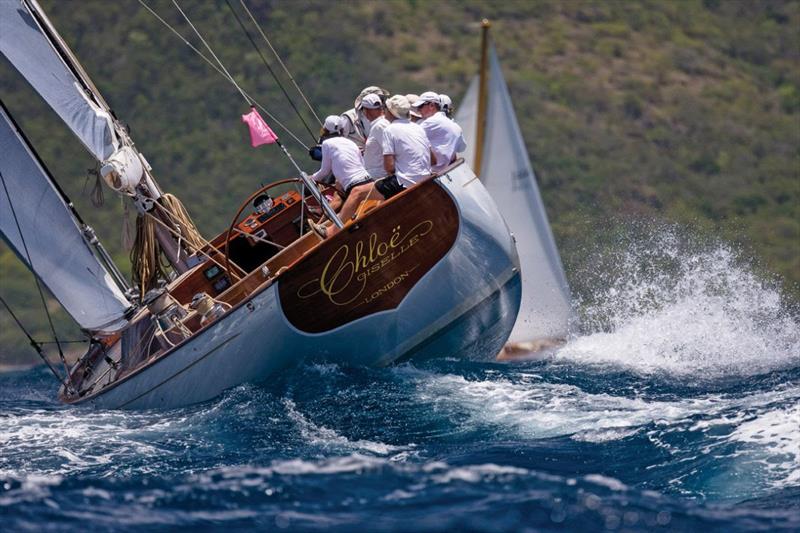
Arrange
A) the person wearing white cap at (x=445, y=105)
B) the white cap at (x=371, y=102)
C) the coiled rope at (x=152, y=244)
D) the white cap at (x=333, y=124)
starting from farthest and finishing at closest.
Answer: the coiled rope at (x=152, y=244), the person wearing white cap at (x=445, y=105), the white cap at (x=333, y=124), the white cap at (x=371, y=102)

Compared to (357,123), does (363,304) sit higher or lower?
lower

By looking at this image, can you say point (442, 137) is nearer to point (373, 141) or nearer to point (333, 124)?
point (373, 141)

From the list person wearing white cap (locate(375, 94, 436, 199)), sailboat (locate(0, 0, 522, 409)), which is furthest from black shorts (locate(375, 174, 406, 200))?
sailboat (locate(0, 0, 522, 409))

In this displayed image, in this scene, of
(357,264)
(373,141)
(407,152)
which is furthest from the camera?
(373,141)

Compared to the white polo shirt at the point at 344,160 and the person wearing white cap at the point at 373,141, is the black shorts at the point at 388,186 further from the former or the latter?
the person wearing white cap at the point at 373,141

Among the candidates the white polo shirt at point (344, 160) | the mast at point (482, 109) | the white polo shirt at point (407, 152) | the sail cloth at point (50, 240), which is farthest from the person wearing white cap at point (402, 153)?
the mast at point (482, 109)

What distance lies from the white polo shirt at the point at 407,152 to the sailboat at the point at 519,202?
593 centimetres

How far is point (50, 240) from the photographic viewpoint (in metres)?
11.8

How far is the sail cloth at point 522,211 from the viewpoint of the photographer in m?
17.2

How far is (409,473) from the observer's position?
338 inches

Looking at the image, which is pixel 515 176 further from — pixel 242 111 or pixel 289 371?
pixel 242 111

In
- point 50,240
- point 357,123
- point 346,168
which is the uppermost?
point 357,123

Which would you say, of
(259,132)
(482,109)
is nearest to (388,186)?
(259,132)

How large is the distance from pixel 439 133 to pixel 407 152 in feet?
1.41
